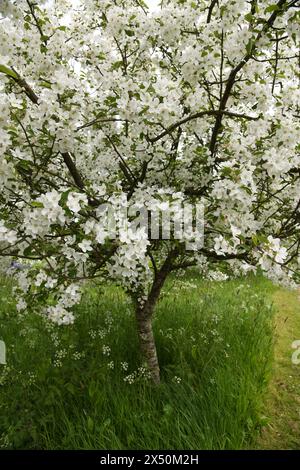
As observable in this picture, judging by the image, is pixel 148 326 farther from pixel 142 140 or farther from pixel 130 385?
pixel 142 140

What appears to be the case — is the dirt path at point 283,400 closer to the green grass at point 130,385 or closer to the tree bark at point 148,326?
the green grass at point 130,385

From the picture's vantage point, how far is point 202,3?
143 inches

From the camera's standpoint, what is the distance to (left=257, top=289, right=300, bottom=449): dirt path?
3.74m

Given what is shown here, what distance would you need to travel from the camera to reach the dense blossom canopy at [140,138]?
8.71 ft

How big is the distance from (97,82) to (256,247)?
2015mm

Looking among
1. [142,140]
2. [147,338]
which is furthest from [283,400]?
[142,140]

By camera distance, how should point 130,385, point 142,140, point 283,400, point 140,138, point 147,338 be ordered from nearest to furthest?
point 140,138 < point 142,140 < point 130,385 < point 147,338 < point 283,400

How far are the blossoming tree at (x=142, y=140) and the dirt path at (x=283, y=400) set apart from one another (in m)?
1.17

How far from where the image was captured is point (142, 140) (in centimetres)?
333

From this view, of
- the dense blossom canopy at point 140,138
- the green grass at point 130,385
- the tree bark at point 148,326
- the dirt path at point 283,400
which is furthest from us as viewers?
the tree bark at point 148,326

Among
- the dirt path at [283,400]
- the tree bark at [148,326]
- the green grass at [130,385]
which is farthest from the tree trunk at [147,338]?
the dirt path at [283,400]

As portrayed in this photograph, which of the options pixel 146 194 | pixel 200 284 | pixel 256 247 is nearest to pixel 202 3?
pixel 146 194

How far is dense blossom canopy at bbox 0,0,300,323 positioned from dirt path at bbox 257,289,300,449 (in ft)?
4.66

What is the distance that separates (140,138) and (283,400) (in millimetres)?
3021
